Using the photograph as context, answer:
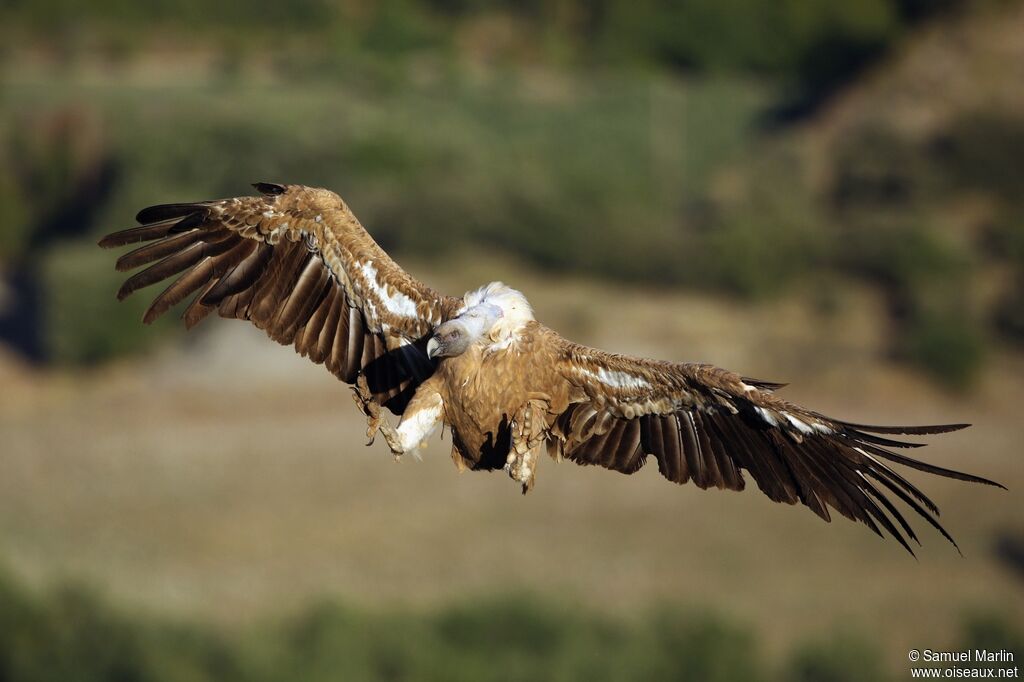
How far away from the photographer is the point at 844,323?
4981cm

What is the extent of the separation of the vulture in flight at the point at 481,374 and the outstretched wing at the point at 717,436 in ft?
0.03

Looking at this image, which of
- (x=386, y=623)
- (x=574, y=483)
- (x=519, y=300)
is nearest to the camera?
(x=519, y=300)

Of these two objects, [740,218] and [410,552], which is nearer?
[410,552]

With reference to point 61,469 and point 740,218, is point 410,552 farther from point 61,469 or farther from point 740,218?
point 740,218

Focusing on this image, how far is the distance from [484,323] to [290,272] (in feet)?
5.20

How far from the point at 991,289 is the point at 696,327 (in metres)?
10.9

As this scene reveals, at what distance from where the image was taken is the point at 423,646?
30031 mm

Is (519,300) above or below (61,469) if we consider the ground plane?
below

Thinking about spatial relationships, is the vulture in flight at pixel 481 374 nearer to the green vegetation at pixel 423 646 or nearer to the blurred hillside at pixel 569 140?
the green vegetation at pixel 423 646

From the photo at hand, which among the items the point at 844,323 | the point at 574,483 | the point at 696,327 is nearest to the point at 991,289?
the point at 844,323

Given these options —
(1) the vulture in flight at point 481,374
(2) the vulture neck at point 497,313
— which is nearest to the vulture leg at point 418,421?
(1) the vulture in flight at point 481,374

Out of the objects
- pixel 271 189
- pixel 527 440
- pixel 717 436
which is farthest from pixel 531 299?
pixel 527 440

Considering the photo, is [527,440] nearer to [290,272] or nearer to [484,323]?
[484,323]

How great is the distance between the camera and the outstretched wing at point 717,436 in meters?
9.81
